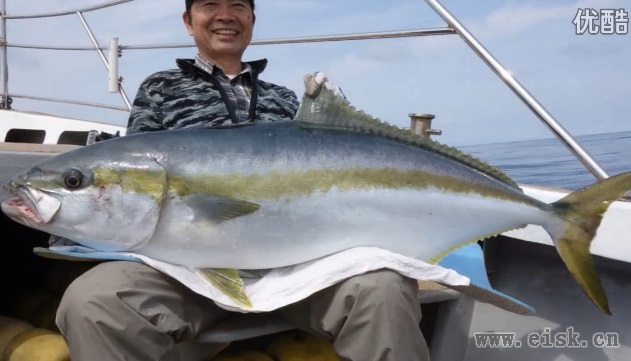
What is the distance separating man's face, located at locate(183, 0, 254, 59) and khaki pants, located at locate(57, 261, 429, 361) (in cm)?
115

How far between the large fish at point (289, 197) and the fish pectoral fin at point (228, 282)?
1 cm

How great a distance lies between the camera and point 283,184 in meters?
1.69

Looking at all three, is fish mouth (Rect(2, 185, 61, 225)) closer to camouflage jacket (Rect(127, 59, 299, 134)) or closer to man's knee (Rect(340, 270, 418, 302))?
camouflage jacket (Rect(127, 59, 299, 134))

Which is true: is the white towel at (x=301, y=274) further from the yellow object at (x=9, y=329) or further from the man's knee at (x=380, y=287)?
the yellow object at (x=9, y=329)

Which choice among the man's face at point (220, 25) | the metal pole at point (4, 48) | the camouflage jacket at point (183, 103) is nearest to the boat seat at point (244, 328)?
the camouflage jacket at point (183, 103)

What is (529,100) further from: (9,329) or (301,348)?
(9,329)

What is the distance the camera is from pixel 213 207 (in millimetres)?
1625

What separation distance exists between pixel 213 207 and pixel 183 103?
866 mm

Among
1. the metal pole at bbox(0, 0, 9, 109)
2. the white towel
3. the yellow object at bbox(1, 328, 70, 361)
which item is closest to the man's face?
the white towel

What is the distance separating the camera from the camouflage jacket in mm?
2307

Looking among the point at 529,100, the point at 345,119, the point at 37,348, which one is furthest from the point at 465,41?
the point at 37,348

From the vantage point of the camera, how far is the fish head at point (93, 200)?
5.25 feet

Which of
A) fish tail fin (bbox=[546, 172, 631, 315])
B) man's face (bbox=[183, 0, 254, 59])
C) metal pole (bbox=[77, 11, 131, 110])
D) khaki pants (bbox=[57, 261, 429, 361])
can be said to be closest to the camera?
khaki pants (bbox=[57, 261, 429, 361])

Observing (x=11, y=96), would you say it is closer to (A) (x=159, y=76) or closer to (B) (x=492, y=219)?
(A) (x=159, y=76)
